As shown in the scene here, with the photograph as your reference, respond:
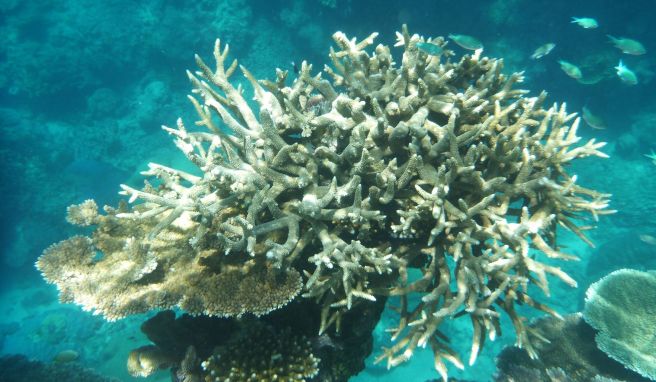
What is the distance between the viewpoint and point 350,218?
2.80 meters

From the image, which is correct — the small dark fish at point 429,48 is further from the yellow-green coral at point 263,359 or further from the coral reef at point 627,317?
the coral reef at point 627,317

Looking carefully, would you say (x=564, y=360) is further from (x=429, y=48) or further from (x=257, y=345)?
(x=429, y=48)

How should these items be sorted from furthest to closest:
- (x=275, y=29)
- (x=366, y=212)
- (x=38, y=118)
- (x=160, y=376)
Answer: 1. (x=38, y=118)
2. (x=275, y=29)
3. (x=160, y=376)
4. (x=366, y=212)

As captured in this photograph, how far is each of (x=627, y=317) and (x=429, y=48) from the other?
16.0ft

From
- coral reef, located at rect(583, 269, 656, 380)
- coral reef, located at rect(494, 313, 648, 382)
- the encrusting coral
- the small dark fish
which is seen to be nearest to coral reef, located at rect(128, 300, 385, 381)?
the encrusting coral

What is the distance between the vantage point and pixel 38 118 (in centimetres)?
1942

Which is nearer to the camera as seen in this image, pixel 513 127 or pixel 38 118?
pixel 513 127

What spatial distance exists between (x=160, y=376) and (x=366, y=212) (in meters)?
9.11

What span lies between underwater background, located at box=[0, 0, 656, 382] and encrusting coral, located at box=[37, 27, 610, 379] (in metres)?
7.38

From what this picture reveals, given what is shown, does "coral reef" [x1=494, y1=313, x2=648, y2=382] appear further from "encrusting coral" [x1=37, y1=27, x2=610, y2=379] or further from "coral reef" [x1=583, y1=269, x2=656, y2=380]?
"encrusting coral" [x1=37, y1=27, x2=610, y2=379]

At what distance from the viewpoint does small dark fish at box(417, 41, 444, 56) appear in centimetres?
341

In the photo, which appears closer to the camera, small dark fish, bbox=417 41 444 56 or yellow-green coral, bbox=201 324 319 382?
yellow-green coral, bbox=201 324 319 382

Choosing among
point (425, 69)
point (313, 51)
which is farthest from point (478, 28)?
point (425, 69)

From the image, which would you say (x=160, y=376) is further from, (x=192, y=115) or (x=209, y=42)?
(x=209, y=42)
